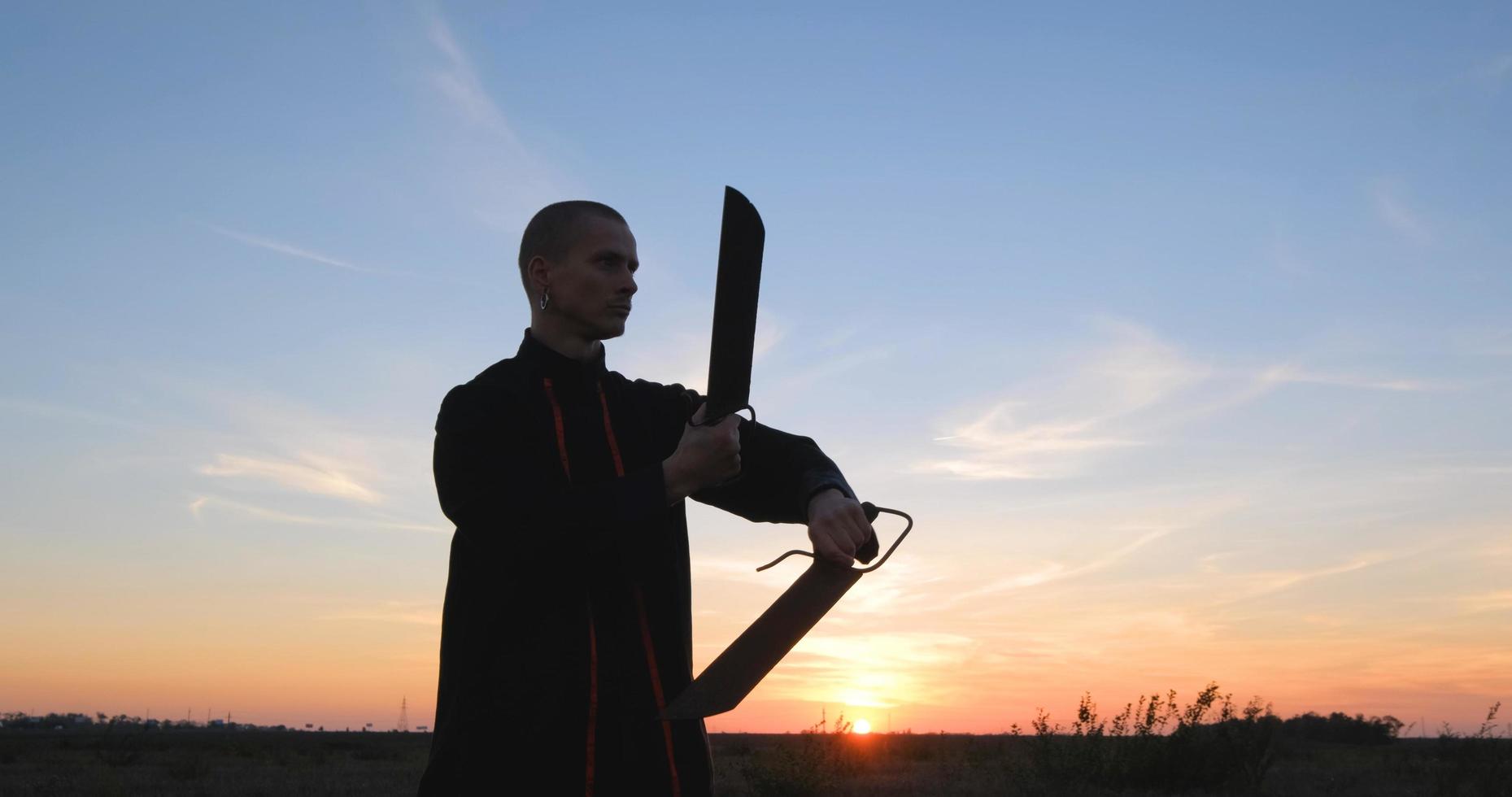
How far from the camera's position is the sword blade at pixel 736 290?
76.8 inches

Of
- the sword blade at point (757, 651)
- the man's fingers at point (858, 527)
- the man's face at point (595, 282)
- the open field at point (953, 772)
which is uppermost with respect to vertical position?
the man's face at point (595, 282)

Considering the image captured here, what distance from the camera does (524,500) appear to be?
7.30 feet

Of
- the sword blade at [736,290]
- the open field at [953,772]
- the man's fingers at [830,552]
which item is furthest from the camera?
the open field at [953,772]

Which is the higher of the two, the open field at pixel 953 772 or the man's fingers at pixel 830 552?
the man's fingers at pixel 830 552

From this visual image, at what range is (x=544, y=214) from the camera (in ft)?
9.02

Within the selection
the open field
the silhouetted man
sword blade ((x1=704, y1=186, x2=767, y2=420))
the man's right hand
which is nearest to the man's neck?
the silhouetted man

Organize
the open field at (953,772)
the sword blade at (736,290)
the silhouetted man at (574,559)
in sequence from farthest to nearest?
the open field at (953,772) < the silhouetted man at (574,559) < the sword blade at (736,290)

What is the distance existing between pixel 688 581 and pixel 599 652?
1.10 feet

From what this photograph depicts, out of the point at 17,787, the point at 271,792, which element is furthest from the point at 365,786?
the point at 17,787

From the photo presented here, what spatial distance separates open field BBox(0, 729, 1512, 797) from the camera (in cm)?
1341

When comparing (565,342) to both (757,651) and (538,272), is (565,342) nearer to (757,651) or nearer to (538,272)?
(538,272)

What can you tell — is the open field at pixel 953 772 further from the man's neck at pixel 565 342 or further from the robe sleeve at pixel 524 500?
the robe sleeve at pixel 524 500

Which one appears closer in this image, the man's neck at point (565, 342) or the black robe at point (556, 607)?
the black robe at point (556, 607)

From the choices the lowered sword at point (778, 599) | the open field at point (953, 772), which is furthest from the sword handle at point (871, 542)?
the open field at point (953, 772)
